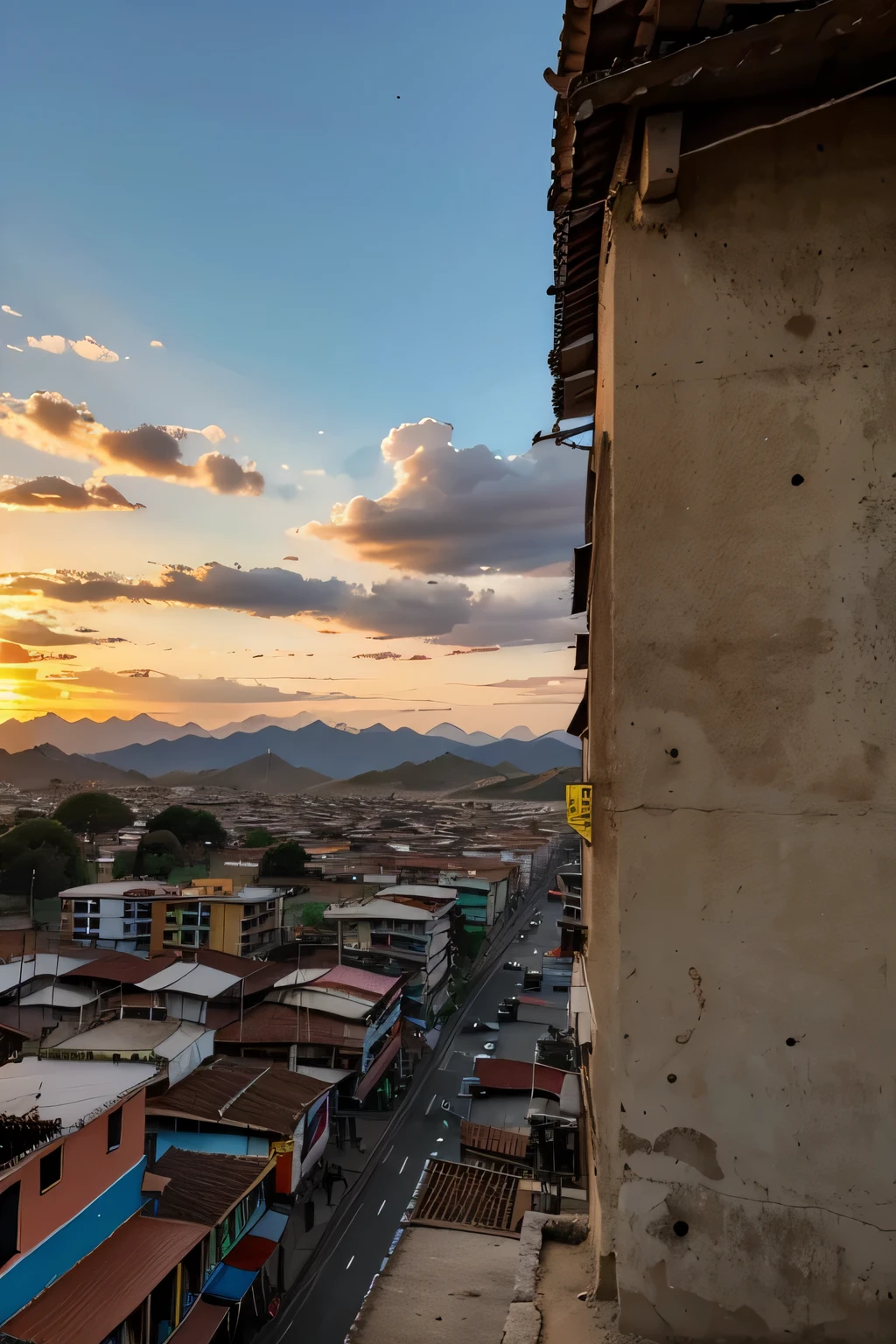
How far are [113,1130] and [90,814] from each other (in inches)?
2126

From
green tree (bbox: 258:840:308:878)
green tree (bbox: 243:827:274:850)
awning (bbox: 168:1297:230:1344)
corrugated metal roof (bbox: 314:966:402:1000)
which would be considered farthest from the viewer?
green tree (bbox: 243:827:274:850)

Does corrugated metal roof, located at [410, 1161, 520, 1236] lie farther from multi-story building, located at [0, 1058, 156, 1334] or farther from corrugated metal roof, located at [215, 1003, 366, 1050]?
corrugated metal roof, located at [215, 1003, 366, 1050]

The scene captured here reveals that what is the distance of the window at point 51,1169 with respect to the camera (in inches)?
380

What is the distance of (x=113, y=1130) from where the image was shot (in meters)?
11.1

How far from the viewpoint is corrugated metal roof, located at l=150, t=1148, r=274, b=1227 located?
500 inches

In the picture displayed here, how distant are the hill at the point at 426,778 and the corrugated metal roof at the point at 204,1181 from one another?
14431cm

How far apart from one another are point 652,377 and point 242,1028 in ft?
Answer: 73.3

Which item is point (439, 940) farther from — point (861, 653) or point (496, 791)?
point (496, 791)

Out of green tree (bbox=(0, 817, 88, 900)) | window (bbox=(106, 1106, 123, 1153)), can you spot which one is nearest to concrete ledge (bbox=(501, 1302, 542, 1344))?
window (bbox=(106, 1106, 123, 1153))

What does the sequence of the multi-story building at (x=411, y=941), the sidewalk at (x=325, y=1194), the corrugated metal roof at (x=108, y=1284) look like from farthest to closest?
1. the multi-story building at (x=411, y=941)
2. the sidewalk at (x=325, y=1194)
3. the corrugated metal roof at (x=108, y=1284)

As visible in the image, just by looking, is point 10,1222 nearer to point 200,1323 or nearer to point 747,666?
point 200,1323

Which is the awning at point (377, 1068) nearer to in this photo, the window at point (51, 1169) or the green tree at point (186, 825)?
the window at point (51, 1169)

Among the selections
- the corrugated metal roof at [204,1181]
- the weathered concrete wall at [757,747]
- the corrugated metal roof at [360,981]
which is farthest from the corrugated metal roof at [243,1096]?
the weathered concrete wall at [757,747]

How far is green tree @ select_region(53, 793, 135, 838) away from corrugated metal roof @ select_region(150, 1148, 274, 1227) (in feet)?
164
